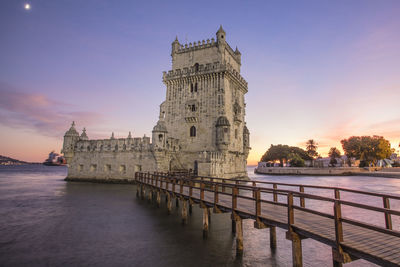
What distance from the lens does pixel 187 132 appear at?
106 feet

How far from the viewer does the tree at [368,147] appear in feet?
229

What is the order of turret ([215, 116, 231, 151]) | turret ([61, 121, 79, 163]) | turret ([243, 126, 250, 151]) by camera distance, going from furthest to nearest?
turret ([243, 126, 250, 151])
turret ([61, 121, 79, 163])
turret ([215, 116, 231, 151])

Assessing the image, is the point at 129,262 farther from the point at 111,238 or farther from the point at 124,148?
the point at 124,148

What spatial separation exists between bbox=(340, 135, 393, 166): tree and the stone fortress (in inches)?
2188

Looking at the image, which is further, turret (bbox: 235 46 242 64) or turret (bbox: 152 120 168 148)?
turret (bbox: 235 46 242 64)

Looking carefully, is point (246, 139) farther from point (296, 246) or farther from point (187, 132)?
point (296, 246)

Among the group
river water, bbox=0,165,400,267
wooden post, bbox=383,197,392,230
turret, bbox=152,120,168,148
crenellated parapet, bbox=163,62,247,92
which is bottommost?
river water, bbox=0,165,400,267

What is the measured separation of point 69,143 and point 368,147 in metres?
80.2

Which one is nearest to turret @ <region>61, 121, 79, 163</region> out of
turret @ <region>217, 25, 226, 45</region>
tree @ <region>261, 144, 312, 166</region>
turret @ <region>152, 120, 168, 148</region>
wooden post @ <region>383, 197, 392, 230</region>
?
turret @ <region>152, 120, 168, 148</region>

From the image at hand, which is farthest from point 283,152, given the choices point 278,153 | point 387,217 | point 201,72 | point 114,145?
point 387,217

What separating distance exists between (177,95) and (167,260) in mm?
27375

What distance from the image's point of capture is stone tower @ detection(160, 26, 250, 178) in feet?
99.1

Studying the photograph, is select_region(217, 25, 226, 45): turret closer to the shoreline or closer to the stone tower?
the stone tower

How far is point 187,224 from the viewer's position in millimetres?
13562
